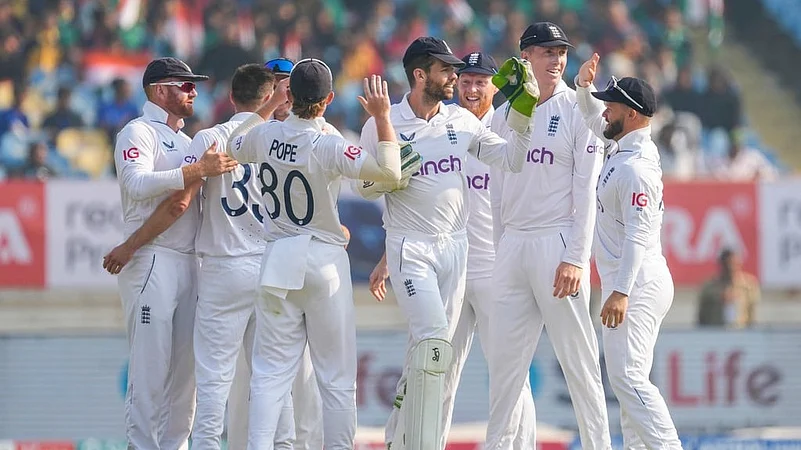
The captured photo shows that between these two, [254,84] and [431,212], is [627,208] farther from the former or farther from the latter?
[254,84]

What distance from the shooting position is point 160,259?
28.1 feet

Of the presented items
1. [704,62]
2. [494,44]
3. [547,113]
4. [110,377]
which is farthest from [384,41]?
[547,113]

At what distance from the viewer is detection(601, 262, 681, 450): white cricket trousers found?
8078 millimetres

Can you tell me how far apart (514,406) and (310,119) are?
2.17 meters

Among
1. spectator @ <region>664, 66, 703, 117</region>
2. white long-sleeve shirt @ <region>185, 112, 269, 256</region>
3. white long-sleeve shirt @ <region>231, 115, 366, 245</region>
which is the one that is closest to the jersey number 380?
white long-sleeve shirt @ <region>231, 115, 366, 245</region>

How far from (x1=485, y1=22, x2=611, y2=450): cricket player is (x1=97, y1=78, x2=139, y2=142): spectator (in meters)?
10.00

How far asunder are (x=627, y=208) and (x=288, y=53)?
38.9ft

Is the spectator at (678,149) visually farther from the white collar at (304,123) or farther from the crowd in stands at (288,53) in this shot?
the white collar at (304,123)

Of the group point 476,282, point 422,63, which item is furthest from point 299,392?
point 422,63

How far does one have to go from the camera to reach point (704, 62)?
2180 centimetres

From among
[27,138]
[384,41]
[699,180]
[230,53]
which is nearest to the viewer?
[699,180]

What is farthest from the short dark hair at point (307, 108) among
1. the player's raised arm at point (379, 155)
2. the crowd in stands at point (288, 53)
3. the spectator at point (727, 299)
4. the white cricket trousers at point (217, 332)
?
the crowd in stands at point (288, 53)

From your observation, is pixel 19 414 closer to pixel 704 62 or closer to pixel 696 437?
pixel 696 437

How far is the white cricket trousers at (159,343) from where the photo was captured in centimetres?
848
